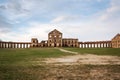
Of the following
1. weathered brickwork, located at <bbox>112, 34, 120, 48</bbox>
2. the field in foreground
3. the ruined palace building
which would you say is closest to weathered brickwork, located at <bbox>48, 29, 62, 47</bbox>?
the ruined palace building

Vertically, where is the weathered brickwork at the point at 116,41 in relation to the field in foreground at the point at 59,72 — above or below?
above

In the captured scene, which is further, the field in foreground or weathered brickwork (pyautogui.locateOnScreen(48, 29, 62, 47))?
weathered brickwork (pyautogui.locateOnScreen(48, 29, 62, 47))

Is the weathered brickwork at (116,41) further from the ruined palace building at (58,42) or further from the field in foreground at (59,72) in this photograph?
the field in foreground at (59,72)

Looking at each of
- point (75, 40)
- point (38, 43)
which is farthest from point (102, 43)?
point (38, 43)

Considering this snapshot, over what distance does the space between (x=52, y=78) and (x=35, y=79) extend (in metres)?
0.90

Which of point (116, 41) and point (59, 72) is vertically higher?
point (116, 41)

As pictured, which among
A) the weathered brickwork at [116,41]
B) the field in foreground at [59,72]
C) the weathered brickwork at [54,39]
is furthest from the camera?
the weathered brickwork at [54,39]

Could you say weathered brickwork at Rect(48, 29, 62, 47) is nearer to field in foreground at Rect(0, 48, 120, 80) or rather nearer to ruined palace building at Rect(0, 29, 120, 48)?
ruined palace building at Rect(0, 29, 120, 48)

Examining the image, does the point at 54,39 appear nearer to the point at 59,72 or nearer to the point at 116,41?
the point at 116,41

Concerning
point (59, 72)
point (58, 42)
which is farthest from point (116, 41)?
point (59, 72)

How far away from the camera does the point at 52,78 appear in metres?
11.4

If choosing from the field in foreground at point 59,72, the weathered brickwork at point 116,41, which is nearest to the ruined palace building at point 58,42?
the weathered brickwork at point 116,41

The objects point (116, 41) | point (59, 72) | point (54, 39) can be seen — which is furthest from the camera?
point (54, 39)

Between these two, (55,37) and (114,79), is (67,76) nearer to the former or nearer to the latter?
(114,79)
